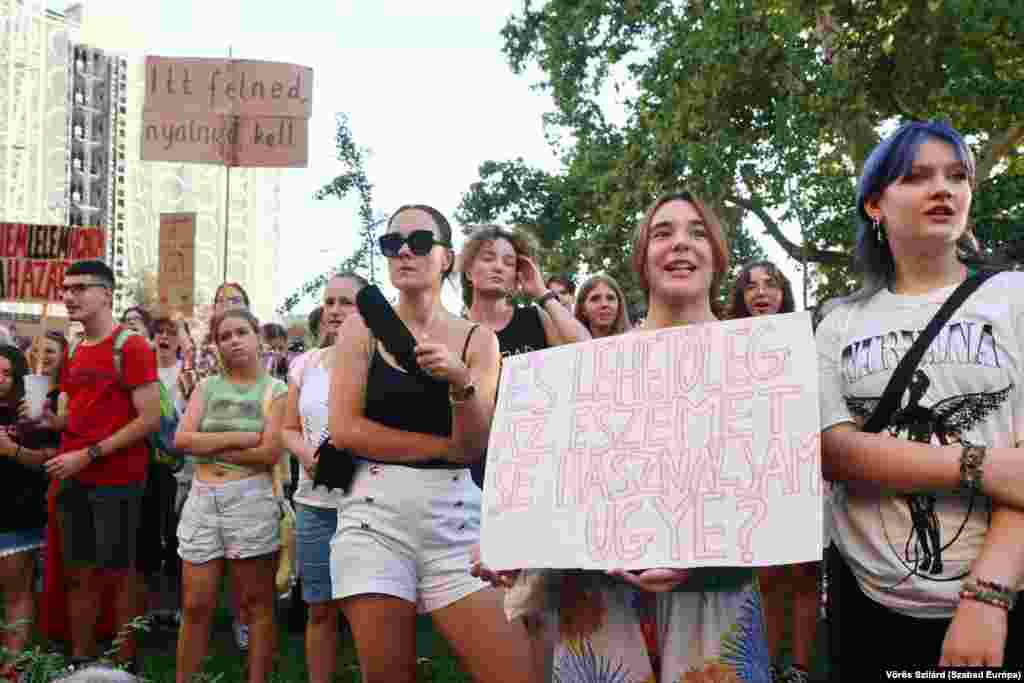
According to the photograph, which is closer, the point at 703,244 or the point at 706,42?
the point at 703,244

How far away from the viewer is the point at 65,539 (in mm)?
5855

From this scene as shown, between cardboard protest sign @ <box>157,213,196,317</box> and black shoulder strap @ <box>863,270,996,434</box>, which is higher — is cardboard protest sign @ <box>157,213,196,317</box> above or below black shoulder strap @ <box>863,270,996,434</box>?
above

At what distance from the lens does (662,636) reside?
2.46 metres

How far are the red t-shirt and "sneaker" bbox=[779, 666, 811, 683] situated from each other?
344cm

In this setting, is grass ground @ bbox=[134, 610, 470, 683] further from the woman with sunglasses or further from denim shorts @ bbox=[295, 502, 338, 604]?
the woman with sunglasses

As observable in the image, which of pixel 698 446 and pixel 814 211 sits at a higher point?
pixel 814 211

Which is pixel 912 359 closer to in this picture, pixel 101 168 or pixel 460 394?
pixel 460 394

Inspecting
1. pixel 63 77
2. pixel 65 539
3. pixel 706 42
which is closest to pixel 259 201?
pixel 63 77

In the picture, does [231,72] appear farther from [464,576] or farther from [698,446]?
→ [698,446]

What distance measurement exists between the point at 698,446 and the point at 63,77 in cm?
7774

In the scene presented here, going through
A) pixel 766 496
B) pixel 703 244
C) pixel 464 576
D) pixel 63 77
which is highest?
pixel 63 77

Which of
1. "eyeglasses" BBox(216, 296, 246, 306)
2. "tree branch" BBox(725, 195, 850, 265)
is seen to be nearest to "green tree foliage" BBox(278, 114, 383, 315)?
"eyeglasses" BBox(216, 296, 246, 306)

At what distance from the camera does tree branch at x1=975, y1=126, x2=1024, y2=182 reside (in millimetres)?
15127

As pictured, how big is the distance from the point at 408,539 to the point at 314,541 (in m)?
2.04
